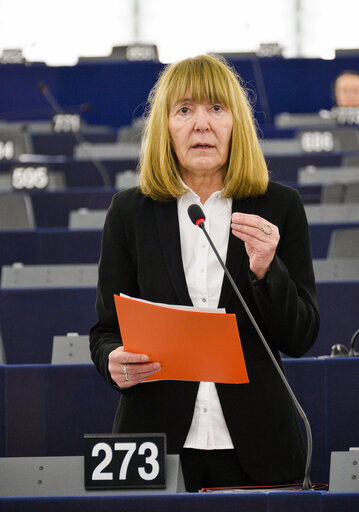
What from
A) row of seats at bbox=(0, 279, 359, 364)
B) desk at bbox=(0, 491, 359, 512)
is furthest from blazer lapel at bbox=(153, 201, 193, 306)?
row of seats at bbox=(0, 279, 359, 364)

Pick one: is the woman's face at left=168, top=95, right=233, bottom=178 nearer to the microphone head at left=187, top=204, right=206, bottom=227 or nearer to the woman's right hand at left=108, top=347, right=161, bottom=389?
the microphone head at left=187, top=204, right=206, bottom=227

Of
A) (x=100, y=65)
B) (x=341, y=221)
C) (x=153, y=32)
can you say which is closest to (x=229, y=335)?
(x=341, y=221)

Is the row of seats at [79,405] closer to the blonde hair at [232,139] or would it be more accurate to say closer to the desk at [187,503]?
the blonde hair at [232,139]

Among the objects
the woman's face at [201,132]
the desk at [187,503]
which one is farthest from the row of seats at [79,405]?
the desk at [187,503]

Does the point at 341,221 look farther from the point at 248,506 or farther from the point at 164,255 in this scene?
the point at 248,506

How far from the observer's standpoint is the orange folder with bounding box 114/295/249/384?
164 centimetres

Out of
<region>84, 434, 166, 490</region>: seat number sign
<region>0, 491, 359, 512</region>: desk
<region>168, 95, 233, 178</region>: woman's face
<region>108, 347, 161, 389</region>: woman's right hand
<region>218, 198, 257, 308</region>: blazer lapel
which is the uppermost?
<region>168, 95, 233, 178</region>: woman's face

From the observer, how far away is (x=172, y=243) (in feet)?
6.04

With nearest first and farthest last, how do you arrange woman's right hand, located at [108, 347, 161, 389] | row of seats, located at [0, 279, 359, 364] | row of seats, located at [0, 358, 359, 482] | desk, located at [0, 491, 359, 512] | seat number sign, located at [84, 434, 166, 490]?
desk, located at [0, 491, 359, 512], seat number sign, located at [84, 434, 166, 490], woman's right hand, located at [108, 347, 161, 389], row of seats, located at [0, 358, 359, 482], row of seats, located at [0, 279, 359, 364]

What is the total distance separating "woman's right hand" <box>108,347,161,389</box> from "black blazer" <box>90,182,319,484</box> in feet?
0.16

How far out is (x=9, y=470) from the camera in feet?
5.45

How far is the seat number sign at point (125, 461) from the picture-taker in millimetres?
1585

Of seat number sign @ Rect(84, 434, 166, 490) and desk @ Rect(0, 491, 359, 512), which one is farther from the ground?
seat number sign @ Rect(84, 434, 166, 490)

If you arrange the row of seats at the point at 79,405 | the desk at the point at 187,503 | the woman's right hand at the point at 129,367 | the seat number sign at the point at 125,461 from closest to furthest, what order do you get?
the desk at the point at 187,503 → the seat number sign at the point at 125,461 → the woman's right hand at the point at 129,367 → the row of seats at the point at 79,405
